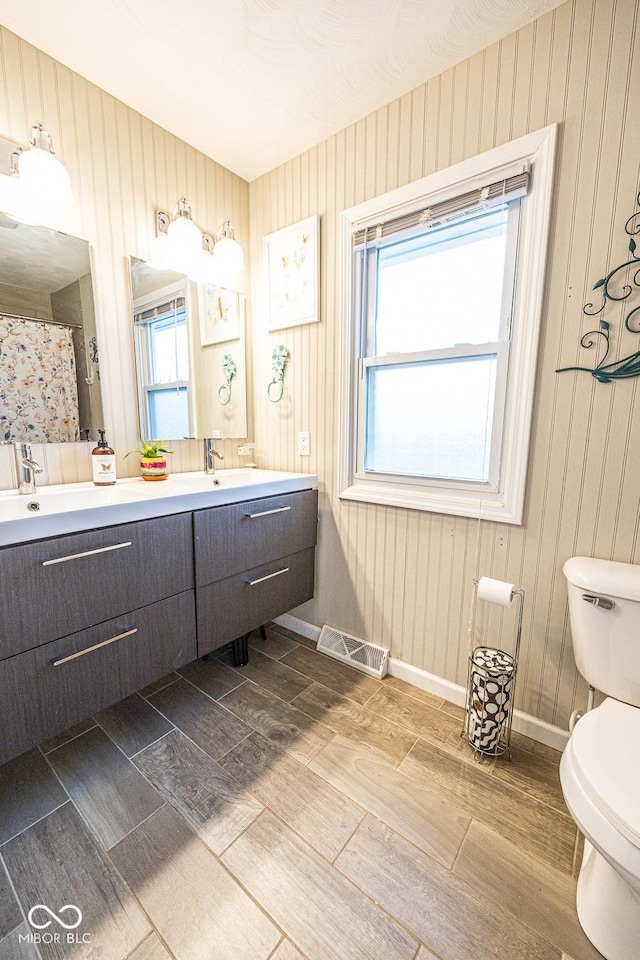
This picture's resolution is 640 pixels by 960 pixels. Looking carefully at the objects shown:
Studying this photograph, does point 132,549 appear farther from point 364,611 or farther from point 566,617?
point 566,617

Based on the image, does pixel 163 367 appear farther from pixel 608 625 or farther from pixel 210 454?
pixel 608 625

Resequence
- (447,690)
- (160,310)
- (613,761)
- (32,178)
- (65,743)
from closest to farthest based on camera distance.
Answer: (613,761)
(32,178)
(65,743)
(447,690)
(160,310)

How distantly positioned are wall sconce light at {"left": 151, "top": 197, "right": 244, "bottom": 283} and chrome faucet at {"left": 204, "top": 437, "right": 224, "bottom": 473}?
789 mm

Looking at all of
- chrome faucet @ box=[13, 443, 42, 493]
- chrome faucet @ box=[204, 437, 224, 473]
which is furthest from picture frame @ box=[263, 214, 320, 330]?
chrome faucet @ box=[13, 443, 42, 493]

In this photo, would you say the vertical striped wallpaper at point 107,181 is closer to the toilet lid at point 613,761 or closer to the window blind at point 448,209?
the window blind at point 448,209

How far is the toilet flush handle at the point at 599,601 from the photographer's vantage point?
109 centimetres

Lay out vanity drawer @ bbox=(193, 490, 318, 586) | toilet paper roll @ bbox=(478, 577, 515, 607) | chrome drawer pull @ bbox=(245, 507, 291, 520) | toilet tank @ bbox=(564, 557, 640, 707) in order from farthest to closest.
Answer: chrome drawer pull @ bbox=(245, 507, 291, 520) < vanity drawer @ bbox=(193, 490, 318, 586) < toilet paper roll @ bbox=(478, 577, 515, 607) < toilet tank @ bbox=(564, 557, 640, 707)

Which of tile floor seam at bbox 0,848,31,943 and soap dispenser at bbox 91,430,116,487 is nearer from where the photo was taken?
tile floor seam at bbox 0,848,31,943

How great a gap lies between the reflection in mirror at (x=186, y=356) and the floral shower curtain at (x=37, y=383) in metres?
0.28

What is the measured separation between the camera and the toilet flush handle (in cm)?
109

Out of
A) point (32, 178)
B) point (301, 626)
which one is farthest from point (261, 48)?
point (301, 626)

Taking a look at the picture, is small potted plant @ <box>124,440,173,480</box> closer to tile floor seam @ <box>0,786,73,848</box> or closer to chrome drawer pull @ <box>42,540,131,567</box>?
chrome drawer pull @ <box>42,540,131,567</box>

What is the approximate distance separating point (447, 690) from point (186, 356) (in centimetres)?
192

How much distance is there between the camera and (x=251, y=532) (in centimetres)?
157
